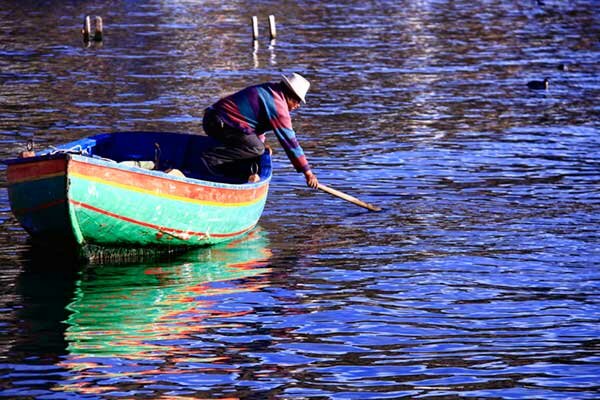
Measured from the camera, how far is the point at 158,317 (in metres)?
13.2

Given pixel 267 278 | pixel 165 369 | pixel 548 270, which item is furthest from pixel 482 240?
pixel 165 369

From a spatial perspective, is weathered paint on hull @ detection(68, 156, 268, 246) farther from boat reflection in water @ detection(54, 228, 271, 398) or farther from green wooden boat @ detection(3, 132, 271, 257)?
boat reflection in water @ detection(54, 228, 271, 398)

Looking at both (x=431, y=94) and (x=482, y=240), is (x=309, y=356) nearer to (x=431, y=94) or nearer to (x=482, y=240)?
(x=482, y=240)

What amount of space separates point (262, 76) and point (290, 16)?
2053cm

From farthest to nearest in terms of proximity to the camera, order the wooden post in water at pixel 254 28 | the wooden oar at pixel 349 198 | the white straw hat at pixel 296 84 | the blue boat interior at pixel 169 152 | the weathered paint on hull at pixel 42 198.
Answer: the wooden post in water at pixel 254 28
the wooden oar at pixel 349 198
the blue boat interior at pixel 169 152
the white straw hat at pixel 296 84
the weathered paint on hull at pixel 42 198

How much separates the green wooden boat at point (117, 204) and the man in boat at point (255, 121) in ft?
1.73

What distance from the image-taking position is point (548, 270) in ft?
49.4

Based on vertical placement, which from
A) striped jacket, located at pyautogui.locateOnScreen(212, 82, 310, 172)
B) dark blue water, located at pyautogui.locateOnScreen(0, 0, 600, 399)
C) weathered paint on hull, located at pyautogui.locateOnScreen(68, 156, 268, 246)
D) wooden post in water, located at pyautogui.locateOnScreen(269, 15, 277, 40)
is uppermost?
striped jacket, located at pyautogui.locateOnScreen(212, 82, 310, 172)

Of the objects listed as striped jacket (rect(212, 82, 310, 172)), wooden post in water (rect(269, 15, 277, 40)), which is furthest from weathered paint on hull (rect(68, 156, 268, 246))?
wooden post in water (rect(269, 15, 277, 40))

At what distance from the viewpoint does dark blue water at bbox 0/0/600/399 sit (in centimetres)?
1123

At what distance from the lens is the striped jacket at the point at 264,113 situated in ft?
53.1

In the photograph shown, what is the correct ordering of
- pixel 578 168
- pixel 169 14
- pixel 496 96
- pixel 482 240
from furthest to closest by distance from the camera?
pixel 169 14 < pixel 496 96 < pixel 578 168 < pixel 482 240

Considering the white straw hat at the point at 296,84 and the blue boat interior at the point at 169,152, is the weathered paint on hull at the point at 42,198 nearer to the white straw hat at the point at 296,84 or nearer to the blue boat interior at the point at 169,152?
the blue boat interior at the point at 169,152

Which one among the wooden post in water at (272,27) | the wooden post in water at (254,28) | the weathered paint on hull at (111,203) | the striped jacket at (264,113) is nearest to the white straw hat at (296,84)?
the striped jacket at (264,113)
